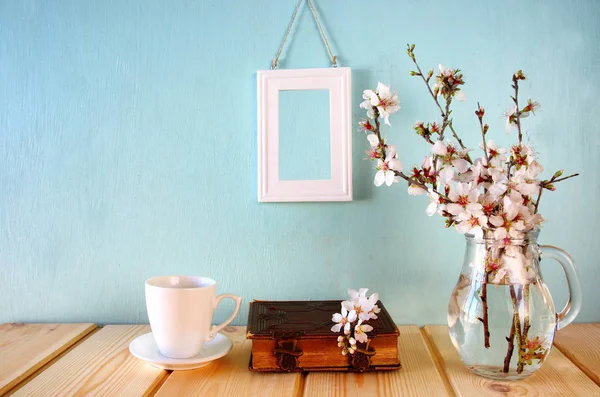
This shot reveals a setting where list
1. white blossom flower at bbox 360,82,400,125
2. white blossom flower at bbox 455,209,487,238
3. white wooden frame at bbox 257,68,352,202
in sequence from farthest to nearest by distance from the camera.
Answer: white wooden frame at bbox 257,68,352,202 → white blossom flower at bbox 360,82,400,125 → white blossom flower at bbox 455,209,487,238

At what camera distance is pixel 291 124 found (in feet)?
3.78

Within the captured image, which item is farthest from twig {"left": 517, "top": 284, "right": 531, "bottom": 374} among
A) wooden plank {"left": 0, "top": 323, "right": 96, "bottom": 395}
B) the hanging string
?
wooden plank {"left": 0, "top": 323, "right": 96, "bottom": 395}

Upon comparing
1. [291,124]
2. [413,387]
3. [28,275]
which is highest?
[291,124]

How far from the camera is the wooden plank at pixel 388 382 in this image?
817 mm

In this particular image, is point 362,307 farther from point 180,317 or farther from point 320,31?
point 320,31

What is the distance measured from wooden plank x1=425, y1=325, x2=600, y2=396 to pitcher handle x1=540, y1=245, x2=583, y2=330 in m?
0.08

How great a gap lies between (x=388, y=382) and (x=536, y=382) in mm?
231

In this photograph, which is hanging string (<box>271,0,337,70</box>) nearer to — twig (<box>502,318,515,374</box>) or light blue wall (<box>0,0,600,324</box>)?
light blue wall (<box>0,0,600,324</box>)

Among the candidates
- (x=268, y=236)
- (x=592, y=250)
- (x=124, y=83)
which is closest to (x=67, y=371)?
(x=268, y=236)

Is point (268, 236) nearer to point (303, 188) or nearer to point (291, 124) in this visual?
point (303, 188)

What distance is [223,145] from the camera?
1.17 m

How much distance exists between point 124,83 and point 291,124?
1.25ft

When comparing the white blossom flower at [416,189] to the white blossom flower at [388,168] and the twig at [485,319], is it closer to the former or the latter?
the white blossom flower at [388,168]

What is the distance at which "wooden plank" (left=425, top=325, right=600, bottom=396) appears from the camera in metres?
0.81
